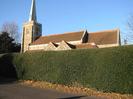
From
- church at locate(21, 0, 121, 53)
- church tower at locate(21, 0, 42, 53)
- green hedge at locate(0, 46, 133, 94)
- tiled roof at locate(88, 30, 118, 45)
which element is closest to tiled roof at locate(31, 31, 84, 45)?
church at locate(21, 0, 121, 53)

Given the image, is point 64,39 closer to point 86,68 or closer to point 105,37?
point 105,37

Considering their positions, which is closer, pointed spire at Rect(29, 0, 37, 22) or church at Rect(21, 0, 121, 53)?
church at Rect(21, 0, 121, 53)

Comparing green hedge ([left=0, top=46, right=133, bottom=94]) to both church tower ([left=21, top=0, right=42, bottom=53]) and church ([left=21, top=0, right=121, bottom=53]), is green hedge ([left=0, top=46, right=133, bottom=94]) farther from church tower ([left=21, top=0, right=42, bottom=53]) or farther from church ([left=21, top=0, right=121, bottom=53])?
church tower ([left=21, top=0, right=42, bottom=53])

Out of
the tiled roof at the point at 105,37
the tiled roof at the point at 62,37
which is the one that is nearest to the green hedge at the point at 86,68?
the tiled roof at the point at 105,37

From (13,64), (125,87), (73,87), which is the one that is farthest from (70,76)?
(13,64)

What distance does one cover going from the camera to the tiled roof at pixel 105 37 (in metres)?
44.7

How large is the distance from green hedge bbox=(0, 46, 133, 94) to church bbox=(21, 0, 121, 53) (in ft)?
60.6

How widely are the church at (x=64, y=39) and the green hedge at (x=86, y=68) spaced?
1848 cm

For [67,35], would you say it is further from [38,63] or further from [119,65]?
[119,65]

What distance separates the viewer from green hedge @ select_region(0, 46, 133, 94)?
43.4 ft

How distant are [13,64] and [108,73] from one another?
11.1m

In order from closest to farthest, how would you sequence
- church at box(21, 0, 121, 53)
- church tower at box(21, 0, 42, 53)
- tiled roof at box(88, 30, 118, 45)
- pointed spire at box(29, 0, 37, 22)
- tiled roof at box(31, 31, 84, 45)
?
church at box(21, 0, 121, 53) < tiled roof at box(88, 30, 118, 45) < tiled roof at box(31, 31, 84, 45) < church tower at box(21, 0, 42, 53) < pointed spire at box(29, 0, 37, 22)

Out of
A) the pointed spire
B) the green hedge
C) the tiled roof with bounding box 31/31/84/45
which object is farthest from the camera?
the pointed spire

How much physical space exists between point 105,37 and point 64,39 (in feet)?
31.3
